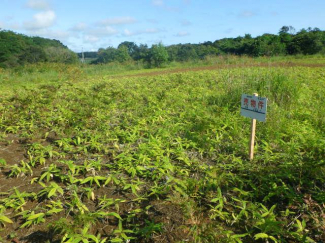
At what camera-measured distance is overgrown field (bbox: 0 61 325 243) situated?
180 centimetres

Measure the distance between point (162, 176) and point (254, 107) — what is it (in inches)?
44.3

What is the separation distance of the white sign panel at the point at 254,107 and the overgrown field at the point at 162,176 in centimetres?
47

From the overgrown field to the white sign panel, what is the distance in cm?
47

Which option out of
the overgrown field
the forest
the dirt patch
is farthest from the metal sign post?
the forest

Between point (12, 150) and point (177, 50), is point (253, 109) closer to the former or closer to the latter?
point (12, 150)

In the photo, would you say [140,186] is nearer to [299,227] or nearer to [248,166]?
[248,166]

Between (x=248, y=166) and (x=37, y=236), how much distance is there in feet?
6.26

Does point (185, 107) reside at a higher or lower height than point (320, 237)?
higher

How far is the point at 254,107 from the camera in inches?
101

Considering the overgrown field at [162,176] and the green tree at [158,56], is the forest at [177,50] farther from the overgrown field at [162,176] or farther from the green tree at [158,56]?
the overgrown field at [162,176]

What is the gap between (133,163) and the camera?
267cm

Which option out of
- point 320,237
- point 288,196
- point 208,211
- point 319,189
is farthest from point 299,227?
point 208,211

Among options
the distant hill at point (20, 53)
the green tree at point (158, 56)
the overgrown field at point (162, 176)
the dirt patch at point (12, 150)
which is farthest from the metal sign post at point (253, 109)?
the distant hill at point (20, 53)

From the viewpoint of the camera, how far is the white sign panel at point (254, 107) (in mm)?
2458
